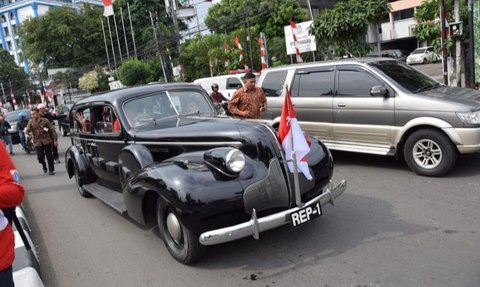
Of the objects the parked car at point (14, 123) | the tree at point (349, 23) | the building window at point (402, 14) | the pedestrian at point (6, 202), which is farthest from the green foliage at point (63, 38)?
the pedestrian at point (6, 202)

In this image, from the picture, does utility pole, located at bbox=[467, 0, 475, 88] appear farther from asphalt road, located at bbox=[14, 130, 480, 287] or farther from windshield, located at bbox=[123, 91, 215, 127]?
windshield, located at bbox=[123, 91, 215, 127]

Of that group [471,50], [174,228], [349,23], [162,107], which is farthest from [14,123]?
[471,50]

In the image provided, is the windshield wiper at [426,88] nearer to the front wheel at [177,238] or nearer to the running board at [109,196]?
the front wheel at [177,238]

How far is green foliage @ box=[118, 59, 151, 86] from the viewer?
40.8 meters

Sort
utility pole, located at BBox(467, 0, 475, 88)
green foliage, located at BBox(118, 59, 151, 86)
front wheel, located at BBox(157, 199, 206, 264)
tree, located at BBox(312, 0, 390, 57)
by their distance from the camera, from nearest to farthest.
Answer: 1. front wheel, located at BBox(157, 199, 206, 264)
2. utility pole, located at BBox(467, 0, 475, 88)
3. tree, located at BBox(312, 0, 390, 57)
4. green foliage, located at BBox(118, 59, 151, 86)

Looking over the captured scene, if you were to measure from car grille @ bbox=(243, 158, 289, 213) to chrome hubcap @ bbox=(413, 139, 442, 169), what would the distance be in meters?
3.18

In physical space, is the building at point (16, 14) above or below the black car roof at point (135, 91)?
above

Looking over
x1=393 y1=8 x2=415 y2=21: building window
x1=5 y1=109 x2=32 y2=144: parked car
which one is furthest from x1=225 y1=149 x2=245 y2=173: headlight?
x1=393 y1=8 x2=415 y2=21: building window

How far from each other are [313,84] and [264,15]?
115ft

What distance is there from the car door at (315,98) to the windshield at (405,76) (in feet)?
2.86

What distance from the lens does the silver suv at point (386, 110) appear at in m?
6.06

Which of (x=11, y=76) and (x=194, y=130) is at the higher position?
(x=11, y=76)

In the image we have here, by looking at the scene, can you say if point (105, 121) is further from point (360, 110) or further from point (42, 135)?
point (42, 135)

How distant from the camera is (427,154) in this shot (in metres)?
6.34
